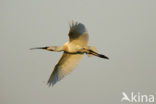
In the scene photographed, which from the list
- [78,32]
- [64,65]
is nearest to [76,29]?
[78,32]

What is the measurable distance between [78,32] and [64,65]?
9.4 inches

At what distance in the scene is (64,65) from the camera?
2.09 metres

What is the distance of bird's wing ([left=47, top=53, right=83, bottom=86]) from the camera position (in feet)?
6.80

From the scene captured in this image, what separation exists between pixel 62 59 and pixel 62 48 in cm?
16

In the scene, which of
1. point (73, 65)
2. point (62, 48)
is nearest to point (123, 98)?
point (73, 65)

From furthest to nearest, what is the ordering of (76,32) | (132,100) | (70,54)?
(132,100) < (70,54) < (76,32)

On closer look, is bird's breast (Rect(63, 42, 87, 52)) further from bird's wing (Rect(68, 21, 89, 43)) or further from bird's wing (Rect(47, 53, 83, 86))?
bird's wing (Rect(47, 53, 83, 86))

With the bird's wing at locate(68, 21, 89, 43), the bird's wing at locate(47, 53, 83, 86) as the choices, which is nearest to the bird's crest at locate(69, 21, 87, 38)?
the bird's wing at locate(68, 21, 89, 43)

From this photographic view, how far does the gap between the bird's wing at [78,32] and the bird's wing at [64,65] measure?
0.14 m

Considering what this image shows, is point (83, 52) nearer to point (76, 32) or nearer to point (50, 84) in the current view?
point (76, 32)

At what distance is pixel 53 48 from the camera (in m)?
1.93

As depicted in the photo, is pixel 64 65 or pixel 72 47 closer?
pixel 72 47

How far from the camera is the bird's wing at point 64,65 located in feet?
6.80

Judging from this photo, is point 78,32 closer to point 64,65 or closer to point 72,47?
point 72,47
